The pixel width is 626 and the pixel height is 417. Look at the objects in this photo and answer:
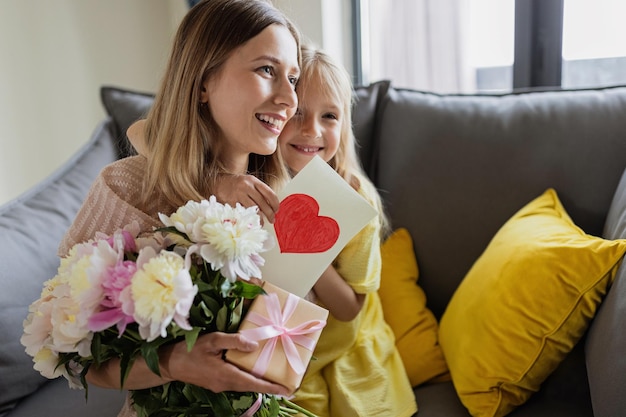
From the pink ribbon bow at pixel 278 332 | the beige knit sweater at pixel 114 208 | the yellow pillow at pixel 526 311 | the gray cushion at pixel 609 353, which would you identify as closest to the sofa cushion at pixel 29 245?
the beige knit sweater at pixel 114 208

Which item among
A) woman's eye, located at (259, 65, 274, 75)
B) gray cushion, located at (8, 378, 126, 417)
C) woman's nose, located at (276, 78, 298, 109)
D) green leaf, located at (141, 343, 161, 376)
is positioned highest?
woman's eye, located at (259, 65, 274, 75)

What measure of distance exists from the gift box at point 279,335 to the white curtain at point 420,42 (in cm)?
167

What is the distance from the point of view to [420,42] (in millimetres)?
2414

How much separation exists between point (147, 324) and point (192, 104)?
46cm

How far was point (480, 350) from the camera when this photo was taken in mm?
1245

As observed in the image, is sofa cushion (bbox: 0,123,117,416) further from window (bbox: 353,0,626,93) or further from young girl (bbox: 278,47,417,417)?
window (bbox: 353,0,626,93)

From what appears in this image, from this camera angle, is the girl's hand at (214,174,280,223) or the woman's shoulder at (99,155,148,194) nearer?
the girl's hand at (214,174,280,223)

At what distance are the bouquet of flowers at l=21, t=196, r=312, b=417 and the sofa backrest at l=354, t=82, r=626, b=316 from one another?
2.43ft

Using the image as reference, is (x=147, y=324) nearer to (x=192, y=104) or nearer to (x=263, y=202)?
(x=263, y=202)

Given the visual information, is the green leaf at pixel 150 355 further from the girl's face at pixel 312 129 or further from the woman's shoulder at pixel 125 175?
the girl's face at pixel 312 129

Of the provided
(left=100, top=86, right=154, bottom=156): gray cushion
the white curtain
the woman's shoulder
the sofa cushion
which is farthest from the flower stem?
the white curtain

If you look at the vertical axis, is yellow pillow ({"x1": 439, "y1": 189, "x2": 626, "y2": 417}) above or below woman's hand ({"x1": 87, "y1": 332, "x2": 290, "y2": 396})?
below

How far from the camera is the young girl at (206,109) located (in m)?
1.09

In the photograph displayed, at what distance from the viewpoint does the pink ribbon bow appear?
2.86ft
